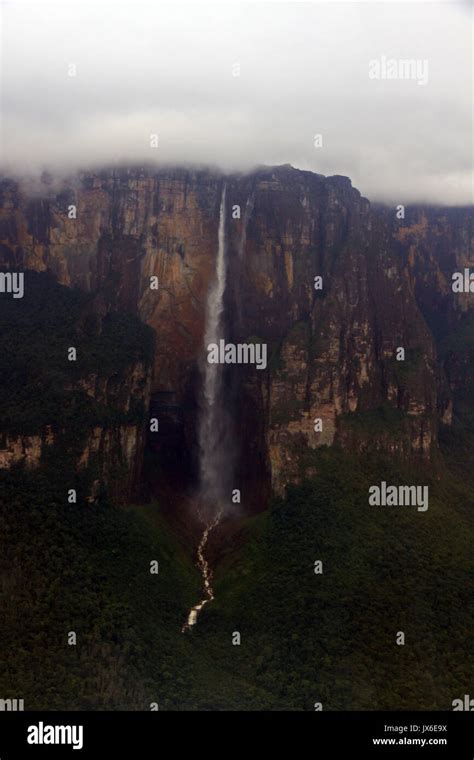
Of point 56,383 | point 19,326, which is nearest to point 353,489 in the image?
point 56,383

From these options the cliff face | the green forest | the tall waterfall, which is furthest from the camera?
the tall waterfall

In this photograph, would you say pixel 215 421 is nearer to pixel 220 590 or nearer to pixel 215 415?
pixel 215 415

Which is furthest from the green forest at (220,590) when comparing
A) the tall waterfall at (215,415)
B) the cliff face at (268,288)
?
the tall waterfall at (215,415)

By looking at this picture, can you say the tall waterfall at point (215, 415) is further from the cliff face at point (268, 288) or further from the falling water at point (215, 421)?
the cliff face at point (268, 288)

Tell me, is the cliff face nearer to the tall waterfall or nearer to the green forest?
the tall waterfall

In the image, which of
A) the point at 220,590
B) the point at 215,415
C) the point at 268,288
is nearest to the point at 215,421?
the point at 215,415

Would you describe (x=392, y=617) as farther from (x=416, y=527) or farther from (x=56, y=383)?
(x=56, y=383)

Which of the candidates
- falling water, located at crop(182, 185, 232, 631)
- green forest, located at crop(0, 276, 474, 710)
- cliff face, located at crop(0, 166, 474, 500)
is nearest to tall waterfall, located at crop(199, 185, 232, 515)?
falling water, located at crop(182, 185, 232, 631)
